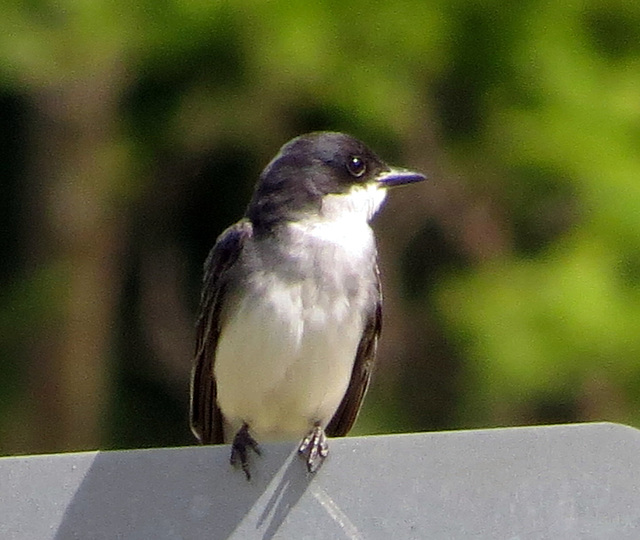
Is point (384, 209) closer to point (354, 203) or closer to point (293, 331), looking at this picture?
point (354, 203)

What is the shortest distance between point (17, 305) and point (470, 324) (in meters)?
1.72

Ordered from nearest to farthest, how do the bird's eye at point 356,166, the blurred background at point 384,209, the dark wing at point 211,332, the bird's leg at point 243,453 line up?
the bird's leg at point 243,453, the dark wing at point 211,332, the bird's eye at point 356,166, the blurred background at point 384,209

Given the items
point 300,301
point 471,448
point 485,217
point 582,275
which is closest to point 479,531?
point 471,448

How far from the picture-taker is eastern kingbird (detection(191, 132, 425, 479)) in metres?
3.60

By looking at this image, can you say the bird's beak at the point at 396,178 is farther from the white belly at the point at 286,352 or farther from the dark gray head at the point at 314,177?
the white belly at the point at 286,352

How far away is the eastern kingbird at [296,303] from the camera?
3.60 metres

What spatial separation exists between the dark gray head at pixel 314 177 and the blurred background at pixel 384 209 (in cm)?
89

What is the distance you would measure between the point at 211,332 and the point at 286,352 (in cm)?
32

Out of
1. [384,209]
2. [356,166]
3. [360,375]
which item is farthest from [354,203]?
[384,209]

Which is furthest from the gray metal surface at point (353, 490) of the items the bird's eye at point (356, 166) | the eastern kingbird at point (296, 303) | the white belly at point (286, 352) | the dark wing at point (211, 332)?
the bird's eye at point (356, 166)

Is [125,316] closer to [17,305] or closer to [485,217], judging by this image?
[17,305]

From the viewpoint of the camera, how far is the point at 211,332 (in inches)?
151

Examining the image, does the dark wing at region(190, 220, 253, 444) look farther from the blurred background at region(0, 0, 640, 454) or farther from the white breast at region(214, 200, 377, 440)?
the blurred background at region(0, 0, 640, 454)

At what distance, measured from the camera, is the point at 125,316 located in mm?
5801
